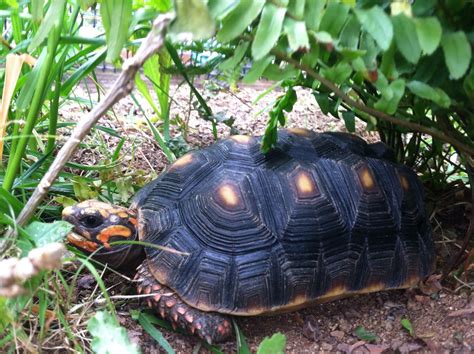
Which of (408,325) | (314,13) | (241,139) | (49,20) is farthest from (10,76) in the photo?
(408,325)

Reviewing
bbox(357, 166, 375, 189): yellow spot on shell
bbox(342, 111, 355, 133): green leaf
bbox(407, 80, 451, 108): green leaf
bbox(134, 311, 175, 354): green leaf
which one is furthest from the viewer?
bbox(342, 111, 355, 133): green leaf

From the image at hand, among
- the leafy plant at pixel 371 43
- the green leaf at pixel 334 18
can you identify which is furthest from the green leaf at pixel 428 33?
the green leaf at pixel 334 18

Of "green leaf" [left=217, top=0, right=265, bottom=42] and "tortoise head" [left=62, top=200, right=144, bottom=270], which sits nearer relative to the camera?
"green leaf" [left=217, top=0, right=265, bottom=42]

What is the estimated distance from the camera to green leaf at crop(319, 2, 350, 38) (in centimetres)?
108

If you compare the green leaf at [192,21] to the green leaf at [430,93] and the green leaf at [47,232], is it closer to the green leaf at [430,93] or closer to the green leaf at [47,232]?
the green leaf at [430,93]

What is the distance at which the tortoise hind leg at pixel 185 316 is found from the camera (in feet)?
4.74

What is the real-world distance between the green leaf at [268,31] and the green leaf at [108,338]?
572 mm

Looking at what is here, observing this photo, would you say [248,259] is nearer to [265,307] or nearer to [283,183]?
[265,307]

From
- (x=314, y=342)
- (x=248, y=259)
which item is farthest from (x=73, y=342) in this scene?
(x=314, y=342)

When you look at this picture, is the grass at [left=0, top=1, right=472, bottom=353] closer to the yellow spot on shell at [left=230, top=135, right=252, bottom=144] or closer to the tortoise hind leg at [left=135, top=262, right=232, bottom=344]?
the tortoise hind leg at [left=135, top=262, right=232, bottom=344]

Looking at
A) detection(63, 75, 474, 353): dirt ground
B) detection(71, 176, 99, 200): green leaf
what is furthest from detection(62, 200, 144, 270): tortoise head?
detection(71, 176, 99, 200): green leaf

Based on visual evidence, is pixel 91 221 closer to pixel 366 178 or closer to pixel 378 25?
pixel 366 178

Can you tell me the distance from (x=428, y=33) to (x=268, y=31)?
27cm

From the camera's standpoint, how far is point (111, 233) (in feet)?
5.13
